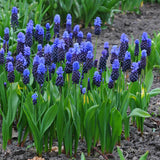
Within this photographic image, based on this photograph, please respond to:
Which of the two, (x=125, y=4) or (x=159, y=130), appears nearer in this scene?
(x=159, y=130)

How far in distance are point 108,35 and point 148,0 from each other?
354cm

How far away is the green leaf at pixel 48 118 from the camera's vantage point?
2660 mm

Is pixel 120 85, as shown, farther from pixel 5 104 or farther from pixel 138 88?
pixel 5 104

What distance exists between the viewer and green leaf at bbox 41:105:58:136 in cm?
266

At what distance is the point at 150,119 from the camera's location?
3.55 metres

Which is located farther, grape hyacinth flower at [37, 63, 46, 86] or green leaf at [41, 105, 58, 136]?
green leaf at [41, 105, 58, 136]

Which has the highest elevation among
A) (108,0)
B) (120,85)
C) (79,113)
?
(108,0)

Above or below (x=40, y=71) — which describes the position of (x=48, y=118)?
below

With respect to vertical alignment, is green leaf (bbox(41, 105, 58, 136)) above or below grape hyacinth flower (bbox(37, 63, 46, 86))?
below

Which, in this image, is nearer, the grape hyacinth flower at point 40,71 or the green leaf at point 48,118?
the grape hyacinth flower at point 40,71

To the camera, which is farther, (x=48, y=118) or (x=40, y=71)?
(x=48, y=118)

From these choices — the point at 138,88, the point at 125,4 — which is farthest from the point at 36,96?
the point at 125,4

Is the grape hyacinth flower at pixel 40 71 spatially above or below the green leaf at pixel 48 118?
above

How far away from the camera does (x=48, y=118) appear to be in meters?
2.71
